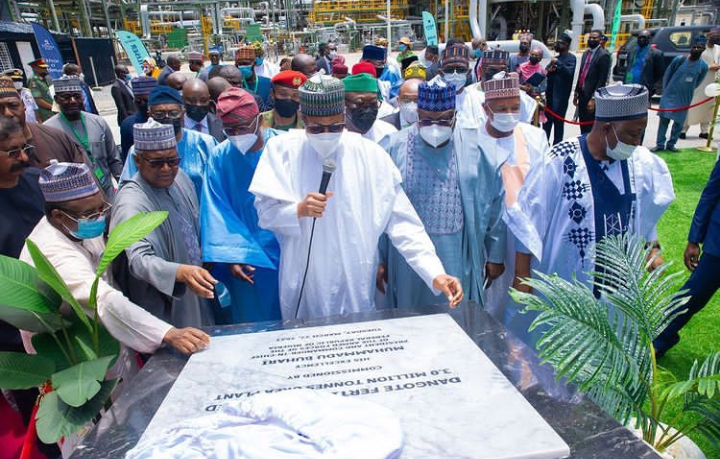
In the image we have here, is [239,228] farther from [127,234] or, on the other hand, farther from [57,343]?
[57,343]

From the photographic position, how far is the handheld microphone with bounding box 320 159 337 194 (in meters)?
2.35

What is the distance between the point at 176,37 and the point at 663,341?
17951mm

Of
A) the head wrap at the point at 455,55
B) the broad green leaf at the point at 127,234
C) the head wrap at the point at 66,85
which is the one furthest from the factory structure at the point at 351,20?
the broad green leaf at the point at 127,234

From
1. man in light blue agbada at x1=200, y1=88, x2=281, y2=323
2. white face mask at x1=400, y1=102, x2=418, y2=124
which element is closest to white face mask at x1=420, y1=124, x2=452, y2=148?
man in light blue agbada at x1=200, y1=88, x2=281, y2=323

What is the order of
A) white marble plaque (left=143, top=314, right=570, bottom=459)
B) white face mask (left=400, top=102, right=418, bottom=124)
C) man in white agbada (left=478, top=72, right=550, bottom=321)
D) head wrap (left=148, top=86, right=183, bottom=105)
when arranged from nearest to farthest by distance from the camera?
1. white marble plaque (left=143, top=314, right=570, bottom=459)
2. man in white agbada (left=478, top=72, right=550, bottom=321)
3. head wrap (left=148, top=86, right=183, bottom=105)
4. white face mask (left=400, top=102, right=418, bottom=124)

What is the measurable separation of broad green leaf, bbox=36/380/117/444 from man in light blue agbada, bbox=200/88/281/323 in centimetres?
85

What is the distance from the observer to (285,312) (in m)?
2.56

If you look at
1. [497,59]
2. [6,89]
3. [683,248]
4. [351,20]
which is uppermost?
[351,20]

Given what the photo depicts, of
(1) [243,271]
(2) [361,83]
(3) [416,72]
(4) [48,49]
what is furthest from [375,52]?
(1) [243,271]

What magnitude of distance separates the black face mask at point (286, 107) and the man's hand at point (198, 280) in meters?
2.62

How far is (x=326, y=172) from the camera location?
2365 mm

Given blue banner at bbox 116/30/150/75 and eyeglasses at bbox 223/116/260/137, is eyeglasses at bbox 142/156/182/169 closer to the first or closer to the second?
eyeglasses at bbox 223/116/260/137

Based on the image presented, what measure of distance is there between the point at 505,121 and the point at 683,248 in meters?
2.86

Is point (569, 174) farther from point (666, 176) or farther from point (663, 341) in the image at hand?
point (663, 341)
